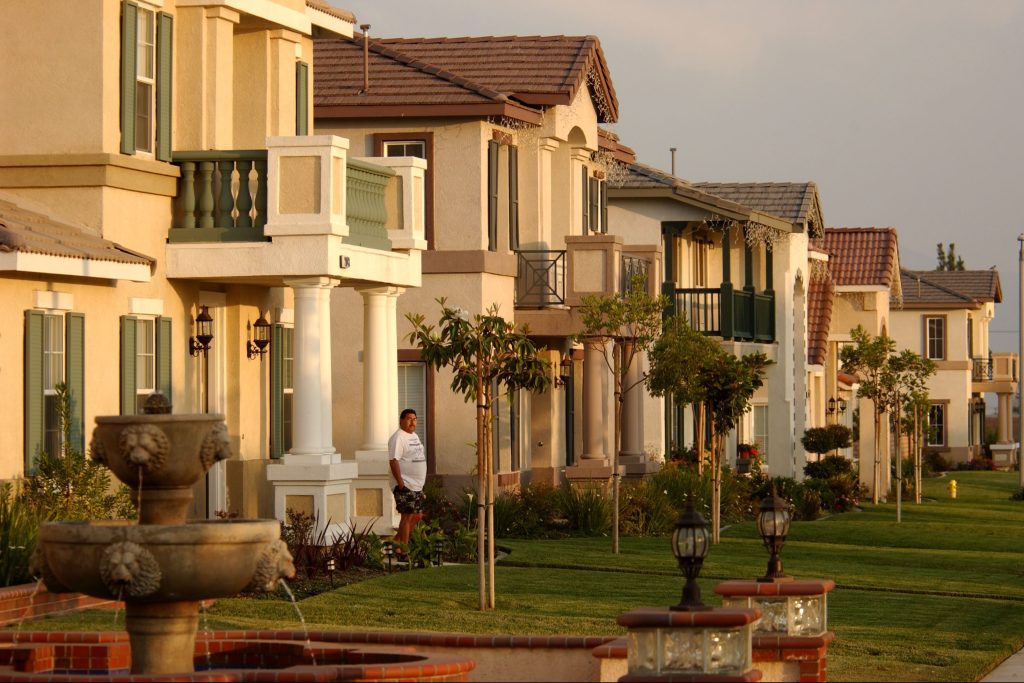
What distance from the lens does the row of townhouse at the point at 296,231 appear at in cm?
1980

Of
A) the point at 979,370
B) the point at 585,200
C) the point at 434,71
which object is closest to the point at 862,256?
the point at 585,200

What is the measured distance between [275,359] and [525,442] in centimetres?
870

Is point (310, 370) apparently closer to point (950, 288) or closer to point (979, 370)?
point (950, 288)

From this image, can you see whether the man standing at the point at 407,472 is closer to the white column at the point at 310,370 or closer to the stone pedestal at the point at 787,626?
the white column at the point at 310,370

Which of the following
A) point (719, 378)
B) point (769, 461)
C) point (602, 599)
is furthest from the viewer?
point (769, 461)

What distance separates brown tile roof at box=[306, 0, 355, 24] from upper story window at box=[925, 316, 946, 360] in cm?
5182

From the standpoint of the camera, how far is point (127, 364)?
66.2 ft

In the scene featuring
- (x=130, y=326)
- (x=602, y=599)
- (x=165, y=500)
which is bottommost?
(x=602, y=599)

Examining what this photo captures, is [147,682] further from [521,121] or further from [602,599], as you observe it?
[521,121]

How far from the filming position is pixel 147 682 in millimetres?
10859

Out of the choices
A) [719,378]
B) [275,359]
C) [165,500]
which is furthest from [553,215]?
[165,500]

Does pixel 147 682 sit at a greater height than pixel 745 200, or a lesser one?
lesser

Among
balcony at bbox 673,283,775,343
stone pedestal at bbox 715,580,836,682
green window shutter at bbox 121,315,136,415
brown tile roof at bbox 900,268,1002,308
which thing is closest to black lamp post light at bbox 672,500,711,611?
stone pedestal at bbox 715,580,836,682

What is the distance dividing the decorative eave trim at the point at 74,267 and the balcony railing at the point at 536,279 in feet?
37.6
